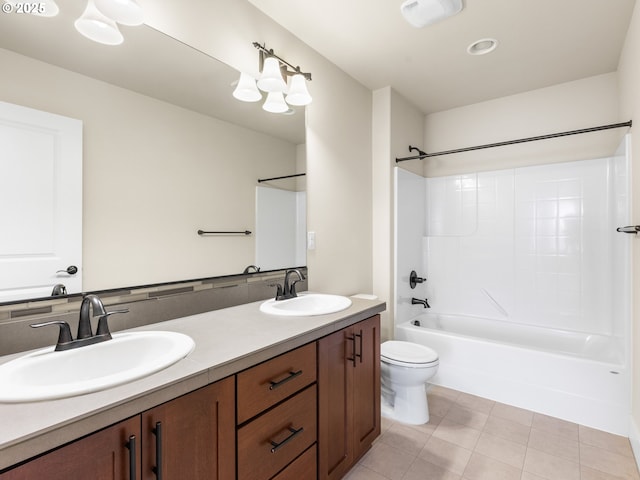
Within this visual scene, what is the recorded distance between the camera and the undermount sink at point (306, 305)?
163 centimetres

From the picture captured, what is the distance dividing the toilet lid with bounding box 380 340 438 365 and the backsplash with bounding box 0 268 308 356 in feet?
3.06

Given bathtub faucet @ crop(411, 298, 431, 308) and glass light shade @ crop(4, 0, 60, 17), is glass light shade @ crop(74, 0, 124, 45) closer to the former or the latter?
glass light shade @ crop(4, 0, 60, 17)

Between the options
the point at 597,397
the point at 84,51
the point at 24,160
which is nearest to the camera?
the point at 24,160

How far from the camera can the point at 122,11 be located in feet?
4.17

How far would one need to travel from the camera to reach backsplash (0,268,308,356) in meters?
1.04

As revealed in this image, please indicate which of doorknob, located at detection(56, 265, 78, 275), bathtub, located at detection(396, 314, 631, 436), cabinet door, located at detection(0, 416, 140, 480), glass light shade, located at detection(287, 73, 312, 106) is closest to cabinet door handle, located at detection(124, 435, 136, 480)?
cabinet door, located at detection(0, 416, 140, 480)

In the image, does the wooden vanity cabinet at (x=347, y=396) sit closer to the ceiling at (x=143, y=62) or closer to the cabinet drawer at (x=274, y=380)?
the cabinet drawer at (x=274, y=380)

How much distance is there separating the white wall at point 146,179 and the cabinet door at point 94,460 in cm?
63

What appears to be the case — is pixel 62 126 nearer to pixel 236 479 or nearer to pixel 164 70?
pixel 164 70

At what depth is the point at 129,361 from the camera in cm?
111

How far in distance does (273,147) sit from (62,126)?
1.07m

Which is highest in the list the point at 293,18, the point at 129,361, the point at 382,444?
the point at 293,18

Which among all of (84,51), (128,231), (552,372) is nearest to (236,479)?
(128,231)

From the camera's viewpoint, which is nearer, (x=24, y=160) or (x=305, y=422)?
(x=24, y=160)
